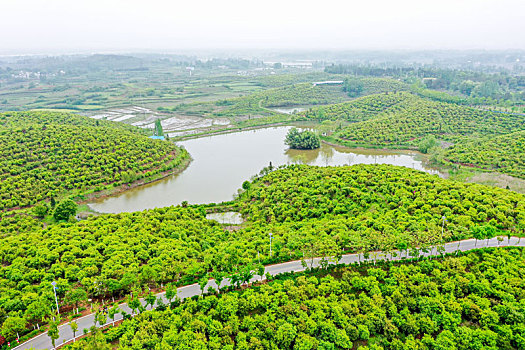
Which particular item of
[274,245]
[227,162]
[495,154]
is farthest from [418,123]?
[274,245]

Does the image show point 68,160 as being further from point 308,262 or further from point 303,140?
point 308,262

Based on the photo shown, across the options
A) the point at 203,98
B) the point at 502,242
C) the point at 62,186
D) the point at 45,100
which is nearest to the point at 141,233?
the point at 62,186

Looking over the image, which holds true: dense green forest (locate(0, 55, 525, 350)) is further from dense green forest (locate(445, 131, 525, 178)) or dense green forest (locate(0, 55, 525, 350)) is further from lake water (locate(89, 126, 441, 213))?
lake water (locate(89, 126, 441, 213))

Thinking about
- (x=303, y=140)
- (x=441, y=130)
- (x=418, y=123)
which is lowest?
(x=303, y=140)

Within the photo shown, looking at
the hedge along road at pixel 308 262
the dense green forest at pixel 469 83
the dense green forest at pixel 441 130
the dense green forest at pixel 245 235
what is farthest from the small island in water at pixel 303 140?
the dense green forest at pixel 469 83

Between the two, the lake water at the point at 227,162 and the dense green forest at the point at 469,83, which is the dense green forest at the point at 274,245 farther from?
the dense green forest at the point at 469,83

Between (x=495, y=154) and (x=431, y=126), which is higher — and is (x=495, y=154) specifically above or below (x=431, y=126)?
below
